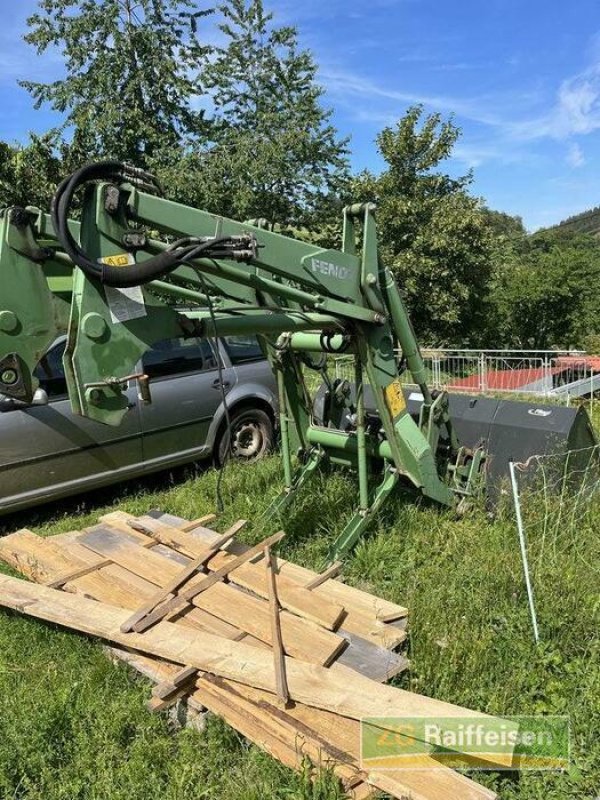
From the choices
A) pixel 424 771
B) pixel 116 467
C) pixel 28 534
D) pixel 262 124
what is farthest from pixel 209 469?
pixel 262 124

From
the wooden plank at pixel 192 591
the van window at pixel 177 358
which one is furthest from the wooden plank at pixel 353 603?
the van window at pixel 177 358

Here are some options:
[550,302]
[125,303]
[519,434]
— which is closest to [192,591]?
[125,303]

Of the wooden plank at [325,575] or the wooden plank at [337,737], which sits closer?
the wooden plank at [337,737]

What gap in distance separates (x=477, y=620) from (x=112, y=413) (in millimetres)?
2588

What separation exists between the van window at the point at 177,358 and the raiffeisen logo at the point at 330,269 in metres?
2.94

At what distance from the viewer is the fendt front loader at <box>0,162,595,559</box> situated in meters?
2.93

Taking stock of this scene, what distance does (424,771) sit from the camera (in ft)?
8.25

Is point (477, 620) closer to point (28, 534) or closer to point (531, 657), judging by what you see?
point (531, 657)

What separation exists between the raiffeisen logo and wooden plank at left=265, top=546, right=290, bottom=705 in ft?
6.27

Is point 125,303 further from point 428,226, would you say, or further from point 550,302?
point 550,302

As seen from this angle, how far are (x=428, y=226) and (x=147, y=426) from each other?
1671 cm

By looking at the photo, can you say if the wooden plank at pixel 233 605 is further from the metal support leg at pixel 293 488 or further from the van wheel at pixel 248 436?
the van wheel at pixel 248 436

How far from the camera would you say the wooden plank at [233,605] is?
10.8ft

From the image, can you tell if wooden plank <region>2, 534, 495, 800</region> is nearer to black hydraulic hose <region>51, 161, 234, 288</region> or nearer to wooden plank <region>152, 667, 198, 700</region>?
wooden plank <region>152, 667, 198, 700</region>
